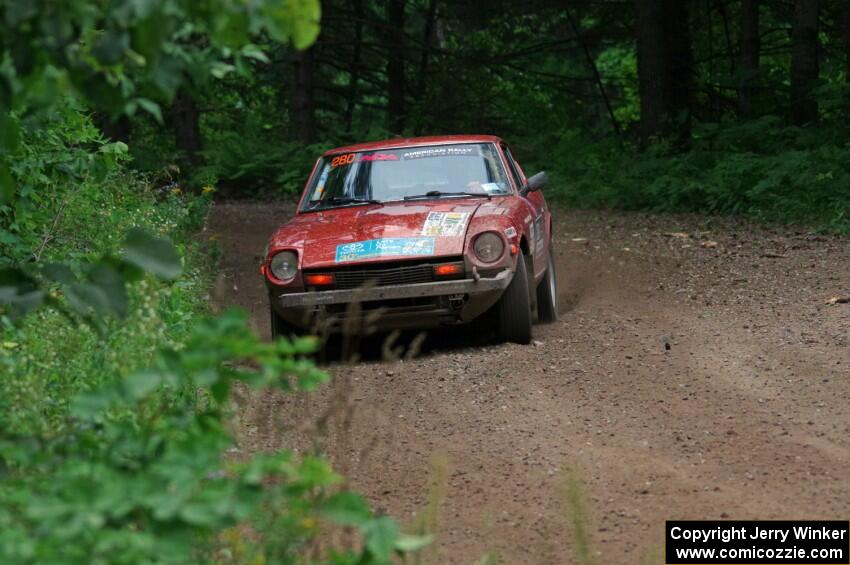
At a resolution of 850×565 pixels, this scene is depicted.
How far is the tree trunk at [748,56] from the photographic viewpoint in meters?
20.7

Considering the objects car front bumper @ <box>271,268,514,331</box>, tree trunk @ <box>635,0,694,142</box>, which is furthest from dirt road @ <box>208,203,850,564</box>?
tree trunk @ <box>635,0,694,142</box>

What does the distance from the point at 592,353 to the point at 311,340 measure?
18.2 feet

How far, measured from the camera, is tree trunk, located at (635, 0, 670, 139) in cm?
2048

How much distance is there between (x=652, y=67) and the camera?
20594 mm

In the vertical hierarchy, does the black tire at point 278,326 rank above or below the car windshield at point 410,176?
below

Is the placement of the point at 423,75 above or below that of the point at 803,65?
above

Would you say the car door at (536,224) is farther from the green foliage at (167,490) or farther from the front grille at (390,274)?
the green foliage at (167,490)

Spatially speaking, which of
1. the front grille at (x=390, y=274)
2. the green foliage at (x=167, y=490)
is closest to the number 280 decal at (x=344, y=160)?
the front grille at (x=390, y=274)

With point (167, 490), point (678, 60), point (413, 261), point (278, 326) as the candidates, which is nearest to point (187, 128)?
point (678, 60)

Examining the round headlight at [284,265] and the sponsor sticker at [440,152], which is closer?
the round headlight at [284,265]

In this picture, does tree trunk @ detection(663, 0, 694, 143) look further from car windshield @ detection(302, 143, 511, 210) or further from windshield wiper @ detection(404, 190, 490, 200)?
windshield wiper @ detection(404, 190, 490, 200)

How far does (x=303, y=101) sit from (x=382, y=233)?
1702cm

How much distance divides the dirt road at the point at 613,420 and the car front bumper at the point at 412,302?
32 cm

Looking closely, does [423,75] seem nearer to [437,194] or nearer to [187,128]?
[187,128]
